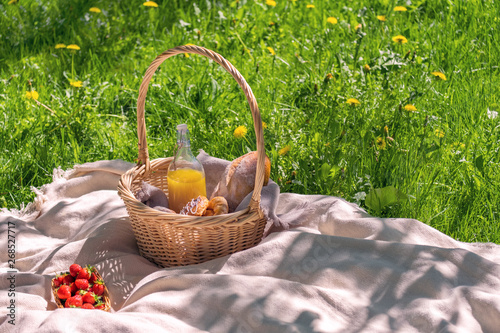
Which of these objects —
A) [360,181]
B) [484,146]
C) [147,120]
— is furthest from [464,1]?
[147,120]

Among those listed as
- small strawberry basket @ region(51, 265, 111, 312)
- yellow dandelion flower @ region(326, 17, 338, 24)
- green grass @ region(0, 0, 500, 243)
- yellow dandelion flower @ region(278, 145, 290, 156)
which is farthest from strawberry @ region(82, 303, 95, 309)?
yellow dandelion flower @ region(326, 17, 338, 24)

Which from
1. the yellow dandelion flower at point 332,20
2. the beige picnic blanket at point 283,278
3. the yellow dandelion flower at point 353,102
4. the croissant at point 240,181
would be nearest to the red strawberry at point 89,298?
the beige picnic blanket at point 283,278

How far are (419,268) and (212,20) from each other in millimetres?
3050

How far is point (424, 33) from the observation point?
4160mm

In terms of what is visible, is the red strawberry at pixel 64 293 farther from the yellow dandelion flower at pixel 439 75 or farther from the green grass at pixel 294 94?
the yellow dandelion flower at pixel 439 75

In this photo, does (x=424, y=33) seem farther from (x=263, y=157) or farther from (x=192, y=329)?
(x=192, y=329)

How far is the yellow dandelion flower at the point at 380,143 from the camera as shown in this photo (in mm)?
2990

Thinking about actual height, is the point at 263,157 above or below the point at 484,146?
above

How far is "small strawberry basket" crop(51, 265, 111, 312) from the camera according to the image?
2.03 metres

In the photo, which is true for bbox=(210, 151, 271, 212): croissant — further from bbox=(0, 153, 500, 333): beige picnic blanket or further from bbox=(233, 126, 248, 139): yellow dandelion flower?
bbox=(233, 126, 248, 139): yellow dandelion flower

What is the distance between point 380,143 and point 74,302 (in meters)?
1.72

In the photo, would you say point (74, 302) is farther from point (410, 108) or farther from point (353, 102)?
point (410, 108)

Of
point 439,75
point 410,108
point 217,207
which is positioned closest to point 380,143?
point 410,108

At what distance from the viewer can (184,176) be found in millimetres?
2441
